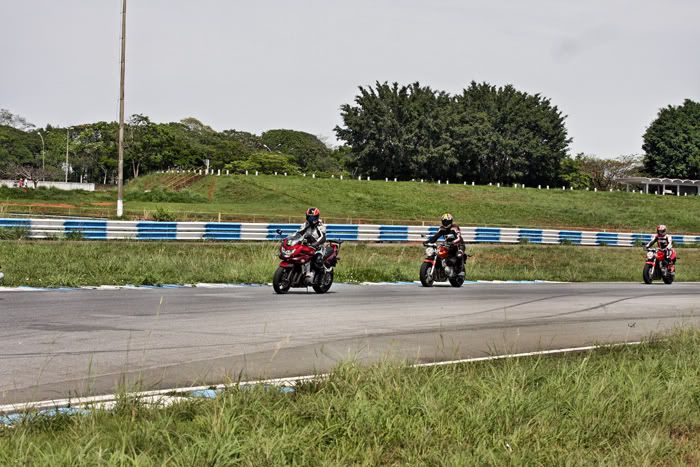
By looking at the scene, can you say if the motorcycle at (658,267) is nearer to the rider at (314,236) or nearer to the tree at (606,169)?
the rider at (314,236)

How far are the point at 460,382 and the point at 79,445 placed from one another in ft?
11.6

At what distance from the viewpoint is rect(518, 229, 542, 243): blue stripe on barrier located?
4841 cm

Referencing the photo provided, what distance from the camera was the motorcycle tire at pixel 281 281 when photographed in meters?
16.5

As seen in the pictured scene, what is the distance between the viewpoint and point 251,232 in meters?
37.8

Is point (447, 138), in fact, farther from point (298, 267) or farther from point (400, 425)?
point (400, 425)

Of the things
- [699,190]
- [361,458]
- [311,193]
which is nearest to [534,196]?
[311,193]

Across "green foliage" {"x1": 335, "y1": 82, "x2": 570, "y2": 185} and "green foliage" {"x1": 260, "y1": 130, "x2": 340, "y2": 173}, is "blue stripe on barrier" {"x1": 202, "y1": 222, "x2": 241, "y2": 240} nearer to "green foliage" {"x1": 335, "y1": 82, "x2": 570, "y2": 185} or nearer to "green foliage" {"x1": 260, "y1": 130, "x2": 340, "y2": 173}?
"green foliage" {"x1": 335, "y1": 82, "x2": 570, "y2": 185}

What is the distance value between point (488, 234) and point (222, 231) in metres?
16.3

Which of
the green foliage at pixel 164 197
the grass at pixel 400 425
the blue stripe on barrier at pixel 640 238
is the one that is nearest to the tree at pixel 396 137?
the green foliage at pixel 164 197

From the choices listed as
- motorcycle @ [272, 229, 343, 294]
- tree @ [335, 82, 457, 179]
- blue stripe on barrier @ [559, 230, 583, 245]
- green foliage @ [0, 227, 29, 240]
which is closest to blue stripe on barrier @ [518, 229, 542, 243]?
blue stripe on barrier @ [559, 230, 583, 245]

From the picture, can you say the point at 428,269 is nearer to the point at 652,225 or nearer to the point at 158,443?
the point at 158,443

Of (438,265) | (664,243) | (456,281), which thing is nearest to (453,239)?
(438,265)

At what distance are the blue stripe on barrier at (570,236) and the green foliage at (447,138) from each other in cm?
5252

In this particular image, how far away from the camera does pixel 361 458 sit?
5.22 metres
